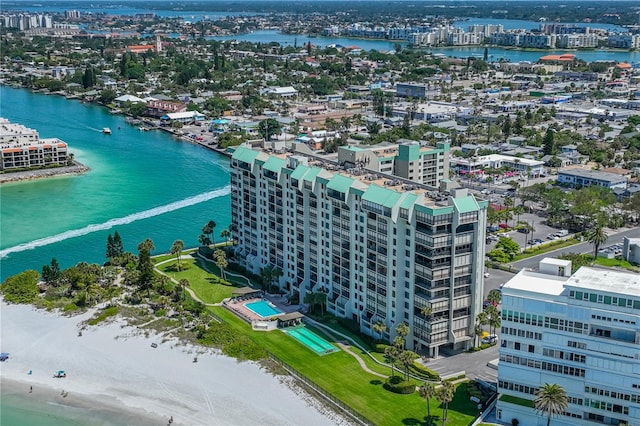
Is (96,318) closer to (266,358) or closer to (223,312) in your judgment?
(223,312)

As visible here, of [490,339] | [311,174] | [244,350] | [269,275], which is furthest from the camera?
[269,275]

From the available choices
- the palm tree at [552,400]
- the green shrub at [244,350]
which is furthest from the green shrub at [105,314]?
the palm tree at [552,400]

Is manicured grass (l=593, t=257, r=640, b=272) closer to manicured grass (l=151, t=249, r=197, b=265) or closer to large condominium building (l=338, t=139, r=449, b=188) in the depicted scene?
large condominium building (l=338, t=139, r=449, b=188)

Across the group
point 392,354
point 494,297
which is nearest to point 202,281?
point 392,354

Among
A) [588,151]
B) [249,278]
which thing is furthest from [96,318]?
[588,151]

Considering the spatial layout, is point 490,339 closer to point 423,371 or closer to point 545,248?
point 423,371

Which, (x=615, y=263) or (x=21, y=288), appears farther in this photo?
(x=615, y=263)

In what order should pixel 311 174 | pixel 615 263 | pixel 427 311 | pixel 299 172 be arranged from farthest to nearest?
pixel 615 263, pixel 299 172, pixel 311 174, pixel 427 311
